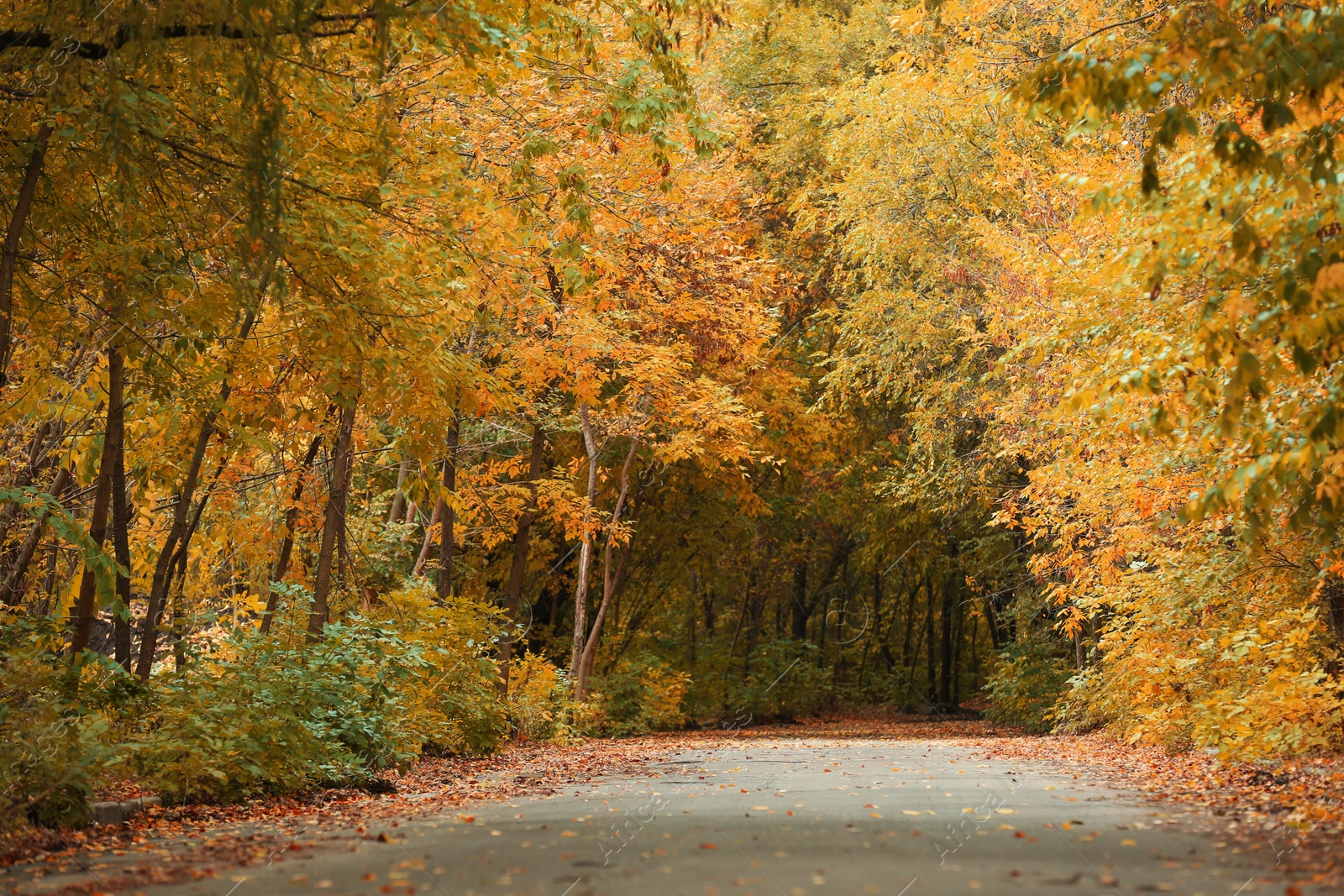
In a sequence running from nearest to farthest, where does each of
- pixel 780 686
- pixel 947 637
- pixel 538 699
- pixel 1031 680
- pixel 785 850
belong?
pixel 785 850
pixel 538 699
pixel 1031 680
pixel 780 686
pixel 947 637

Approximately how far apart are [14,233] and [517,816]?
4.76 metres

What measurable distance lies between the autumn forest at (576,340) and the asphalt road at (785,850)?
1780mm

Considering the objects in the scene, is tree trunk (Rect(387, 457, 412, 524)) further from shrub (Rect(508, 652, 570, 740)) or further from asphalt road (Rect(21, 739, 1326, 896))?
asphalt road (Rect(21, 739, 1326, 896))

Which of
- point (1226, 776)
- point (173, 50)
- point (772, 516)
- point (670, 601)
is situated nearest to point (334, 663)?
point (173, 50)

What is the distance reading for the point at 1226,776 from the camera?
9.02 m

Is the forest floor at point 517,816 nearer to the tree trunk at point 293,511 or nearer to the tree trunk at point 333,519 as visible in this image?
the tree trunk at point 333,519

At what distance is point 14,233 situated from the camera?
24.4 ft

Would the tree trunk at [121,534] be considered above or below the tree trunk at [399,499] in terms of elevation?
below

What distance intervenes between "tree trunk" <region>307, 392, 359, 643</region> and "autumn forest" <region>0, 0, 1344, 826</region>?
0.05 meters

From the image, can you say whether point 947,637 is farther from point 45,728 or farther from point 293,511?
point 45,728

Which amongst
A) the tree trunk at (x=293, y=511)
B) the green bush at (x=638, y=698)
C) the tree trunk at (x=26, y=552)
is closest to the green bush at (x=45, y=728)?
the tree trunk at (x=26, y=552)

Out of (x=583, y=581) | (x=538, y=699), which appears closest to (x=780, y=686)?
(x=583, y=581)

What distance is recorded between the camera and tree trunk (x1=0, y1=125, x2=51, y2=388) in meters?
7.37

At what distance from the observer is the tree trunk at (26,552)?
10383mm
